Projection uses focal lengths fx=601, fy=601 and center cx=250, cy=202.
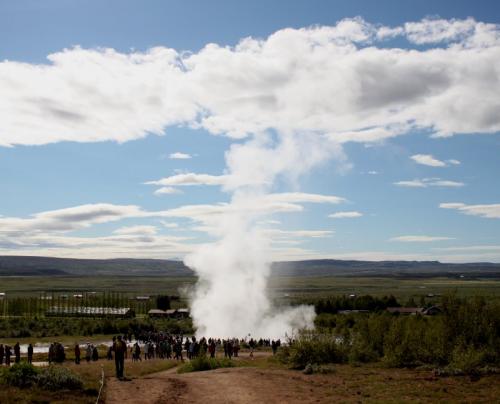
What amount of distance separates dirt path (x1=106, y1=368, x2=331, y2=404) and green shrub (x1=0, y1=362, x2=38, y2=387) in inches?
106

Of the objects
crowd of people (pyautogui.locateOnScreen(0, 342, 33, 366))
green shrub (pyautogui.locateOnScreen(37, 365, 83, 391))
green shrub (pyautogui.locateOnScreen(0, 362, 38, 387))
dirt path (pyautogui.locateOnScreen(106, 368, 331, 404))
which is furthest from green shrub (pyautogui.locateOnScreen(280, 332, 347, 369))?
crowd of people (pyautogui.locateOnScreen(0, 342, 33, 366))

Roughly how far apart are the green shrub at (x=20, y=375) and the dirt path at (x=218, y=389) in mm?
2700

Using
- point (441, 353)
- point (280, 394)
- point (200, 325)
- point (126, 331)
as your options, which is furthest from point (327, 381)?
point (126, 331)

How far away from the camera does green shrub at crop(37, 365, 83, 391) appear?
20.8 metres

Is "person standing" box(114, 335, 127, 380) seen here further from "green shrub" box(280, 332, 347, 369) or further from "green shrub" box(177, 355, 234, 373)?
"green shrub" box(280, 332, 347, 369)

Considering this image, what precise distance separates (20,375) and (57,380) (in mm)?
1316

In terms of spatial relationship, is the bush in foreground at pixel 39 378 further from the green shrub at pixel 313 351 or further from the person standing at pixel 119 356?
the green shrub at pixel 313 351

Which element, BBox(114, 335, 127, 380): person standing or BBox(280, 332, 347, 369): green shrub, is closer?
BBox(114, 335, 127, 380): person standing

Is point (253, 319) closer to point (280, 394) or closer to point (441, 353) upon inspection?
point (441, 353)

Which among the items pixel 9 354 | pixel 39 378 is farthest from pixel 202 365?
pixel 9 354

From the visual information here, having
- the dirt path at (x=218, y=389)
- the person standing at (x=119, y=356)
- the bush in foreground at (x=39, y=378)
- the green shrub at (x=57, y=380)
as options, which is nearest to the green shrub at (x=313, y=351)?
the dirt path at (x=218, y=389)

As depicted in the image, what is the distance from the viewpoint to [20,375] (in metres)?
21.0

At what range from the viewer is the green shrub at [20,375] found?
68.2 feet

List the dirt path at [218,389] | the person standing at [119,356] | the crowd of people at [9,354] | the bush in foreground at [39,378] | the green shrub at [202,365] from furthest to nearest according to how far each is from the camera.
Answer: the crowd of people at [9,354], the green shrub at [202,365], the person standing at [119,356], the bush in foreground at [39,378], the dirt path at [218,389]
